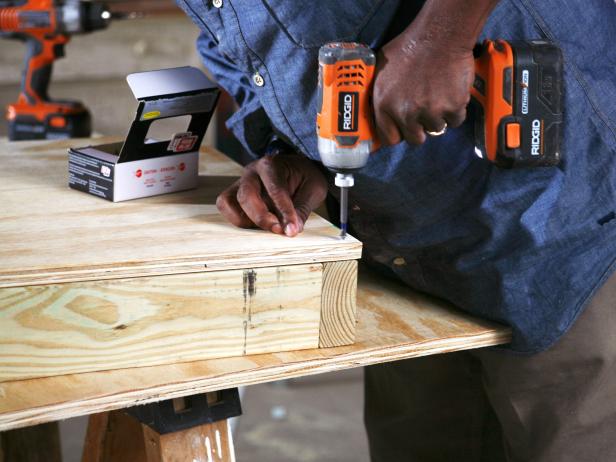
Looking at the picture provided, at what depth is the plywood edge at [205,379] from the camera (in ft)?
3.34

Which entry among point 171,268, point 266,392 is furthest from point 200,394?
point 266,392

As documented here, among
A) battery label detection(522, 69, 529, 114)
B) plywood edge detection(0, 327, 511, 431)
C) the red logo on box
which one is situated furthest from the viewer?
the red logo on box

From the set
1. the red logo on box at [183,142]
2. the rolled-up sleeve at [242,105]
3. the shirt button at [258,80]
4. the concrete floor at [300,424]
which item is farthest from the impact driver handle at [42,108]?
the shirt button at [258,80]

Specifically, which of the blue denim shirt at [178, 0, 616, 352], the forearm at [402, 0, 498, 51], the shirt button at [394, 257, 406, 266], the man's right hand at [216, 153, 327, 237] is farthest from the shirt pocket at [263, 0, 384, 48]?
the shirt button at [394, 257, 406, 266]

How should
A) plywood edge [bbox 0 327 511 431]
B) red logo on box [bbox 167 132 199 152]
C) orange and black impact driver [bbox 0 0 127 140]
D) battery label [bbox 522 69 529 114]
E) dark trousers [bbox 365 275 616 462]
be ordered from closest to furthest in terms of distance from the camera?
plywood edge [bbox 0 327 511 431] → battery label [bbox 522 69 529 114] → dark trousers [bbox 365 275 616 462] → red logo on box [bbox 167 132 199 152] → orange and black impact driver [bbox 0 0 127 140]

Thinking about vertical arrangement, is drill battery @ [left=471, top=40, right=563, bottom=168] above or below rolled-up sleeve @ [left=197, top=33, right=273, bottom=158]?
above

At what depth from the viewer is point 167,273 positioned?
108cm

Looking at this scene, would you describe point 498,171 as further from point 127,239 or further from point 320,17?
point 127,239

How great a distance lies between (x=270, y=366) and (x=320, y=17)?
1.46 ft

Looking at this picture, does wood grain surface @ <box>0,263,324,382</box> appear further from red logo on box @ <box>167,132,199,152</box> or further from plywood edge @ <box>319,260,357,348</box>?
red logo on box @ <box>167,132,199,152</box>

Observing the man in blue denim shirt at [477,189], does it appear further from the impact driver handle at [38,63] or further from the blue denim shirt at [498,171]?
the impact driver handle at [38,63]

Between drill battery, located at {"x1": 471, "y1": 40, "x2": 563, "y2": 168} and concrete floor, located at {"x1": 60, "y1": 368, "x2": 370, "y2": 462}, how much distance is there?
151 cm

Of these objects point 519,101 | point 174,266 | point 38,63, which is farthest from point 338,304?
Answer: point 38,63

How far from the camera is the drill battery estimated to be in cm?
111
